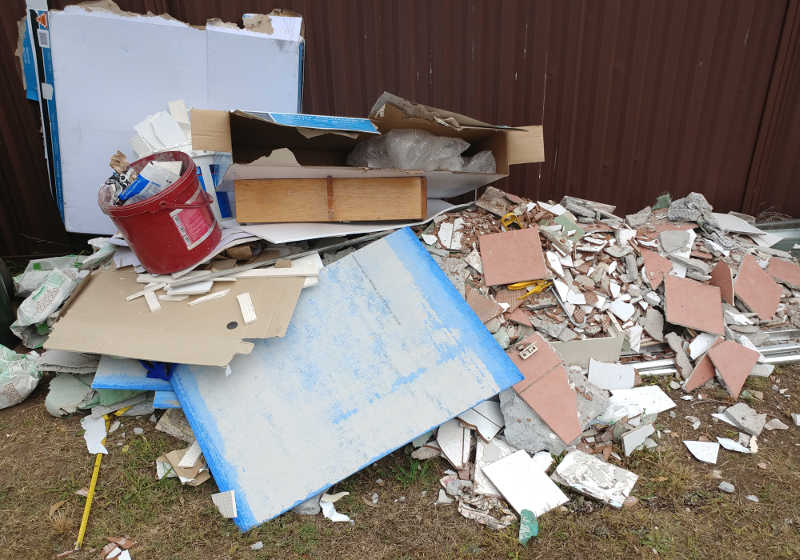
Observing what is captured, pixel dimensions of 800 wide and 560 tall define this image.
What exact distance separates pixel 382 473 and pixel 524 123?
341cm

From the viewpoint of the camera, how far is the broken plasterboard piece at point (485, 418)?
2559 millimetres

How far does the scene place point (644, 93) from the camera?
180 inches

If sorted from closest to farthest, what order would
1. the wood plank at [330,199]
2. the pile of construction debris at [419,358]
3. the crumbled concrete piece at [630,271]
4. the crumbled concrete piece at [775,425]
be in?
the pile of construction debris at [419,358], the crumbled concrete piece at [775,425], the wood plank at [330,199], the crumbled concrete piece at [630,271]

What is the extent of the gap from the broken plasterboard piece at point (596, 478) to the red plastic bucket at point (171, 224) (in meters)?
2.27

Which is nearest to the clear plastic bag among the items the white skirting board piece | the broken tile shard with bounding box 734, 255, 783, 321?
the white skirting board piece

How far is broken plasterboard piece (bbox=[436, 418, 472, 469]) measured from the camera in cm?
245

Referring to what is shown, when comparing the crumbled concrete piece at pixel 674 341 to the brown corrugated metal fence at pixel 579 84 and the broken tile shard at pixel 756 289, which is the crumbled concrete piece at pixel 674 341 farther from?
the brown corrugated metal fence at pixel 579 84

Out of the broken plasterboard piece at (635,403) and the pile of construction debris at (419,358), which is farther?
the broken plasterboard piece at (635,403)

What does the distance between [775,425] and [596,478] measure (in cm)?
129

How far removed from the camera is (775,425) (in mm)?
2768

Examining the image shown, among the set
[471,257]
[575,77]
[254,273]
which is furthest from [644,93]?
[254,273]

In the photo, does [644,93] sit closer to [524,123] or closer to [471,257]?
[524,123]

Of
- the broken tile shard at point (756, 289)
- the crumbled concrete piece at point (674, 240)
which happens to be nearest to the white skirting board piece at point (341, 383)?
the crumbled concrete piece at point (674, 240)

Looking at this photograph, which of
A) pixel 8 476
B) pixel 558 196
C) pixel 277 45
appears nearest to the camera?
pixel 8 476
